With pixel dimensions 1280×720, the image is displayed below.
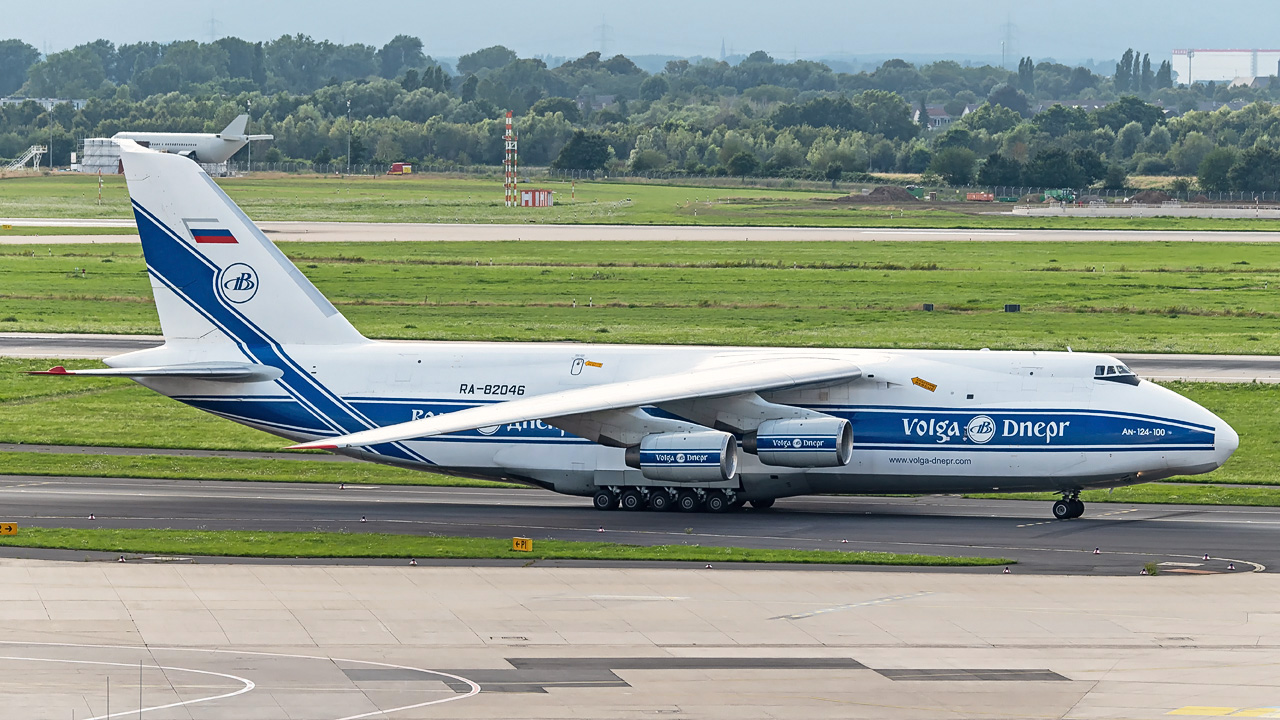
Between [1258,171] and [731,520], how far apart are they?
161 m

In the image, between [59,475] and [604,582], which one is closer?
[604,582]

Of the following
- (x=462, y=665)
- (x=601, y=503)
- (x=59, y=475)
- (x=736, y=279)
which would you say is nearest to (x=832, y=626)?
(x=462, y=665)

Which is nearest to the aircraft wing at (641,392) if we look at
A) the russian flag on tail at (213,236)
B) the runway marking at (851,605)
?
the russian flag on tail at (213,236)

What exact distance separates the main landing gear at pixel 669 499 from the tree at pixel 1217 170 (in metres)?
161

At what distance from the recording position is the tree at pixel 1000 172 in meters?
188

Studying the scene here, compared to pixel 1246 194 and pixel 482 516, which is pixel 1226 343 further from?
pixel 1246 194

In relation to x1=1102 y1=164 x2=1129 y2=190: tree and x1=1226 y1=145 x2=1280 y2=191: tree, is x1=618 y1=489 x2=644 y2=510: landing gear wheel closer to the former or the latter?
x1=1102 y1=164 x2=1129 y2=190: tree

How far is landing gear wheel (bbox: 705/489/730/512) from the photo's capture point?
37875mm

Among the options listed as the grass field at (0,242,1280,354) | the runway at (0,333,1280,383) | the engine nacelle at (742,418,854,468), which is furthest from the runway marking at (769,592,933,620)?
the grass field at (0,242,1280,354)

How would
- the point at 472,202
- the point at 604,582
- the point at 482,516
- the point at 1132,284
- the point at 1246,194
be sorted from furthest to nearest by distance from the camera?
the point at 1246,194, the point at 472,202, the point at 1132,284, the point at 482,516, the point at 604,582

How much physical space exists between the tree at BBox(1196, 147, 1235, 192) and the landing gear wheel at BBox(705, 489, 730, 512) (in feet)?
528

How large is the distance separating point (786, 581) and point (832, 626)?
12.1 ft

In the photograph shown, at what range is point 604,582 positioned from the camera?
29.8 meters

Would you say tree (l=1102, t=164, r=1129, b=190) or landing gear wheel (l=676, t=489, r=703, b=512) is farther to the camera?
tree (l=1102, t=164, r=1129, b=190)
